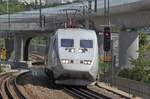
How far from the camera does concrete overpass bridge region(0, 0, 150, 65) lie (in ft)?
169

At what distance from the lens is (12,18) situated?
104875mm

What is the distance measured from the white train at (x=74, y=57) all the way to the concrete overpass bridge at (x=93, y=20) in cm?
1623

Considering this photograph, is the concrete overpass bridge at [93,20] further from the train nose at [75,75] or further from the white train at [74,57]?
the train nose at [75,75]

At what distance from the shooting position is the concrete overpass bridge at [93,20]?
5154 cm

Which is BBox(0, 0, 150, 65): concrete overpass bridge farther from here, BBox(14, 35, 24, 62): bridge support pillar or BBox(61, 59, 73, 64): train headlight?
BBox(61, 59, 73, 64): train headlight

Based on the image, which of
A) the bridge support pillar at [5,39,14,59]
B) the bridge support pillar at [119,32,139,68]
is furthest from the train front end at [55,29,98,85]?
the bridge support pillar at [5,39,14,59]

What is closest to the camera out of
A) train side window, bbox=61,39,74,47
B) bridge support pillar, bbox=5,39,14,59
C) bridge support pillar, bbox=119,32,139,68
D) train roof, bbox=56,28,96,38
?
train side window, bbox=61,39,74,47

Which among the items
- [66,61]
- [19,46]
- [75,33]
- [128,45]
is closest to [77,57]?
[66,61]

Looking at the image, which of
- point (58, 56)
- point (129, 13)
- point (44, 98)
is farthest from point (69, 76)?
point (129, 13)

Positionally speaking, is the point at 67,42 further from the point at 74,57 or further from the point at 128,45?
the point at 128,45

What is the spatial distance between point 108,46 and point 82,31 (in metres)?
5.30

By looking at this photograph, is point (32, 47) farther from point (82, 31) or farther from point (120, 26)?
point (82, 31)

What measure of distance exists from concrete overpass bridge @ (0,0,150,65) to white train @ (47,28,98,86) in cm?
1623

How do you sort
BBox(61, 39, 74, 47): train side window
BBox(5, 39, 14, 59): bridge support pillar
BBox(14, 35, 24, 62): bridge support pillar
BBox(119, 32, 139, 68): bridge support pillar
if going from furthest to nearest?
BBox(5, 39, 14, 59): bridge support pillar
BBox(14, 35, 24, 62): bridge support pillar
BBox(119, 32, 139, 68): bridge support pillar
BBox(61, 39, 74, 47): train side window
